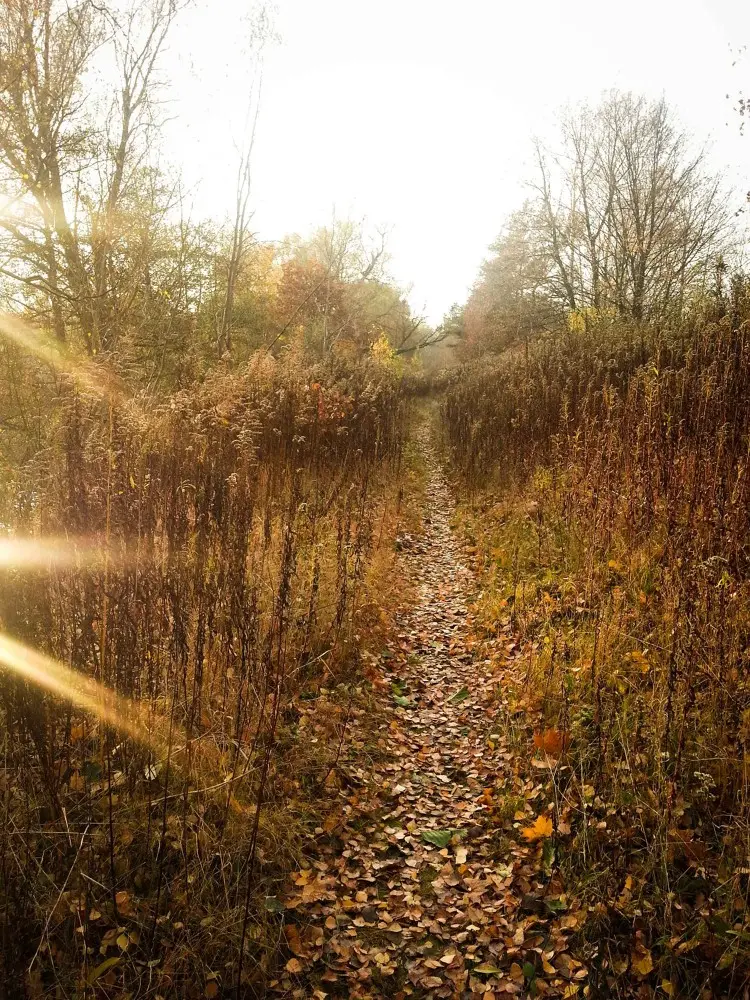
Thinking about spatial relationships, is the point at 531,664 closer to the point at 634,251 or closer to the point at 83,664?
the point at 83,664

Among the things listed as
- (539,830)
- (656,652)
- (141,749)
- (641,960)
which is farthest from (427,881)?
(656,652)

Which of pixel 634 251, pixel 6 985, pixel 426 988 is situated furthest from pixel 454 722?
pixel 634 251

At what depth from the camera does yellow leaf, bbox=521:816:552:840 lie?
321cm

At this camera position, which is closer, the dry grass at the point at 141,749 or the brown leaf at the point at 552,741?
the dry grass at the point at 141,749

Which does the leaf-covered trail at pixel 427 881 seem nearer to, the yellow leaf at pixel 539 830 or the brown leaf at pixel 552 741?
the yellow leaf at pixel 539 830

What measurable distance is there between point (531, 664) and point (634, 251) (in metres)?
17.9

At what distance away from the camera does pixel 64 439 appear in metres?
3.15

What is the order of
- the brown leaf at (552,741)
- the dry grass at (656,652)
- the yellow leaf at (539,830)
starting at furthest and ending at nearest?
the brown leaf at (552,741) → the yellow leaf at (539,830) → the dry grass at (656,652)

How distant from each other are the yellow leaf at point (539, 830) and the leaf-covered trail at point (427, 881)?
0.08m

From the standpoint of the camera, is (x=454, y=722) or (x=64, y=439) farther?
(x=454, y=722)

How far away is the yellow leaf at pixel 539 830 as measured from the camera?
3211mm

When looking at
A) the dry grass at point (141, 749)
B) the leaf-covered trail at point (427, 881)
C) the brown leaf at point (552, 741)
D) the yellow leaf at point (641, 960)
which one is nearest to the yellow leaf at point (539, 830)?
the leaf-covered trail at point (427, 881)

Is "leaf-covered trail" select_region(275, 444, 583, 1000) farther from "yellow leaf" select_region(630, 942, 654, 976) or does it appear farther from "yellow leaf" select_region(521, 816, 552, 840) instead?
"yellow leaf" select_region(630, 942, 654, 976)

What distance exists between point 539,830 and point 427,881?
69 centimetres
